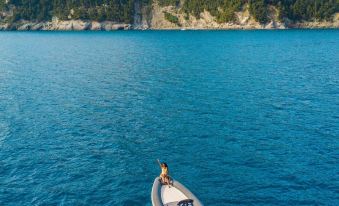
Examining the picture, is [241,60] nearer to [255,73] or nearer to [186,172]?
[255,73]

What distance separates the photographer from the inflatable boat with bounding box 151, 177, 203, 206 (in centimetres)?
3319

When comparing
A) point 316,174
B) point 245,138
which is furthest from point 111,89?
point 316,174

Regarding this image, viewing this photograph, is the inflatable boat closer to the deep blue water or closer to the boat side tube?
the boat side tube

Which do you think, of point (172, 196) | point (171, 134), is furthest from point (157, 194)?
point (171, 134)

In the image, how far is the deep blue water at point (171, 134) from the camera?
39.3 m

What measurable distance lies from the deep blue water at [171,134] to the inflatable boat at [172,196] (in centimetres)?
293

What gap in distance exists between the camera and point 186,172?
4278cm

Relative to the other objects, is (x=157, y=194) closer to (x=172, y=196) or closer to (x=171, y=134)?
(x=172, y=196)

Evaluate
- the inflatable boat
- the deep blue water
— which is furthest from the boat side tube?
the deep blue water

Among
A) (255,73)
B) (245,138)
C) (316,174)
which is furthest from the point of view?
(255,73)

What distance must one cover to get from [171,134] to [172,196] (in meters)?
20.1

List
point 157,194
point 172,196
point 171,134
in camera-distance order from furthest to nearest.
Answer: point 171,134
point 172,196
point 157,194

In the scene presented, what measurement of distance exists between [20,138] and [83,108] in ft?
52.4

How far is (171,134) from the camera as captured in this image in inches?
2147
